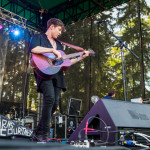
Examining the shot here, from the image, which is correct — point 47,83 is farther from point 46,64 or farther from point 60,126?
point 60,126

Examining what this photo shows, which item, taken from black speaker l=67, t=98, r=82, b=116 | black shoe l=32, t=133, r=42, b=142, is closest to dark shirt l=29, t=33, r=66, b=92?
black shoe l=32, t=133, r=42, b=142

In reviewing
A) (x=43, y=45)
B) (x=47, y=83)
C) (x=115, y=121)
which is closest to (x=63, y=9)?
(x=43, y=45)

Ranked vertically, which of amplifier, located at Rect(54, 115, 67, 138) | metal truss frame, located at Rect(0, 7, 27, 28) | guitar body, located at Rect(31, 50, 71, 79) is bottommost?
amplifier, located at Rect(54, 115, 67, 138)

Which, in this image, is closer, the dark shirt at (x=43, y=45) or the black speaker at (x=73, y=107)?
the dark shirt at (x=43, y=45)

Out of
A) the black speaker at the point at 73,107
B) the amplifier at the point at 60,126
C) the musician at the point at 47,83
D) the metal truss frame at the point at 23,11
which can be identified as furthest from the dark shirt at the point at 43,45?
the metal truss frame at the point at 23,11

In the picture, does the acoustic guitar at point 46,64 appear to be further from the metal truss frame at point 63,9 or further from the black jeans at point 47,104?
the metal truss frame at point 63,9

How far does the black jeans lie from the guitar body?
100 mm

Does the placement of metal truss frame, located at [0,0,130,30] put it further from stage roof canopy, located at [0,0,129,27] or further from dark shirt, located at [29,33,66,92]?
dark shirt, located at [29,33,66,92]

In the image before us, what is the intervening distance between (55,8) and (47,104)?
26.5ft

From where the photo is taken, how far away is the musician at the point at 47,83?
7.22ft

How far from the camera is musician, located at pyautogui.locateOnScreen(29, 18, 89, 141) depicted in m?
2.20

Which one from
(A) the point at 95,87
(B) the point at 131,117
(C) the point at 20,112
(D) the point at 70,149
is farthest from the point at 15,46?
(D) the point at 70,149

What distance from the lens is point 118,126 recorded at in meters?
1.68

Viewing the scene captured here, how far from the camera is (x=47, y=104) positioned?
2.28m
